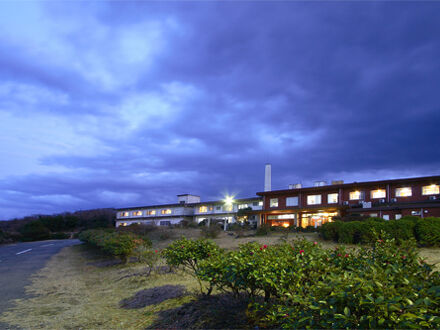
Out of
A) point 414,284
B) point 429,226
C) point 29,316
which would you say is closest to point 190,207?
point 429,226

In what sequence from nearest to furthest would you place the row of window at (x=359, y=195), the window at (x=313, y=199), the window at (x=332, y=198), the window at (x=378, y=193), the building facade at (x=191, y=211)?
the row of window at (x=359, y=195) < the window at (x=378, y=193) < the window at (x=332, y=198) < the window at (x=313, y=199) < the building facade at (x=191, y=211)

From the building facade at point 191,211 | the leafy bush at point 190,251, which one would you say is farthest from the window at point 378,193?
the leafy bush at point 190,251

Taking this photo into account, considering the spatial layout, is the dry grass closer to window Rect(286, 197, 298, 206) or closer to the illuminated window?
the illuminated window

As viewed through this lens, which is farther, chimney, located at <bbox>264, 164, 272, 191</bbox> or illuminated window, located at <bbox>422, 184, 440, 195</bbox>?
chimney, located at <bbox>264, 164, 272, 191</bbox>

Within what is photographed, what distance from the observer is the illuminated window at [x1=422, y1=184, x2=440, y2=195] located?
32062mm

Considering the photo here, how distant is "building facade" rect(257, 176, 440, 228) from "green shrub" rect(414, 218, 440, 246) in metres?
14.8

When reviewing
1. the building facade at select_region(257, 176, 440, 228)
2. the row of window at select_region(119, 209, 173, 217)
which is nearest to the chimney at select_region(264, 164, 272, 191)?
the building facade at select_region(257, 176, 440, 228)

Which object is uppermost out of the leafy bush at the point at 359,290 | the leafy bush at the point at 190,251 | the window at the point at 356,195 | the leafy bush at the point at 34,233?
the window at the point at 356,195

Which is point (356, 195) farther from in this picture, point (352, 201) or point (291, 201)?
point (291, 201)

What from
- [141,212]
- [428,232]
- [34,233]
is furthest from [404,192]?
[34,233]

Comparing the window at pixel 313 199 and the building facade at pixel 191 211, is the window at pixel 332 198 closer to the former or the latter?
the window at pixel 313 199

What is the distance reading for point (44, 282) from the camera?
49.7ft

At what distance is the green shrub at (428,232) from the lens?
55.7 ft

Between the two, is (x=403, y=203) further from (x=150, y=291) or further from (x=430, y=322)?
(x=430, y=322)
